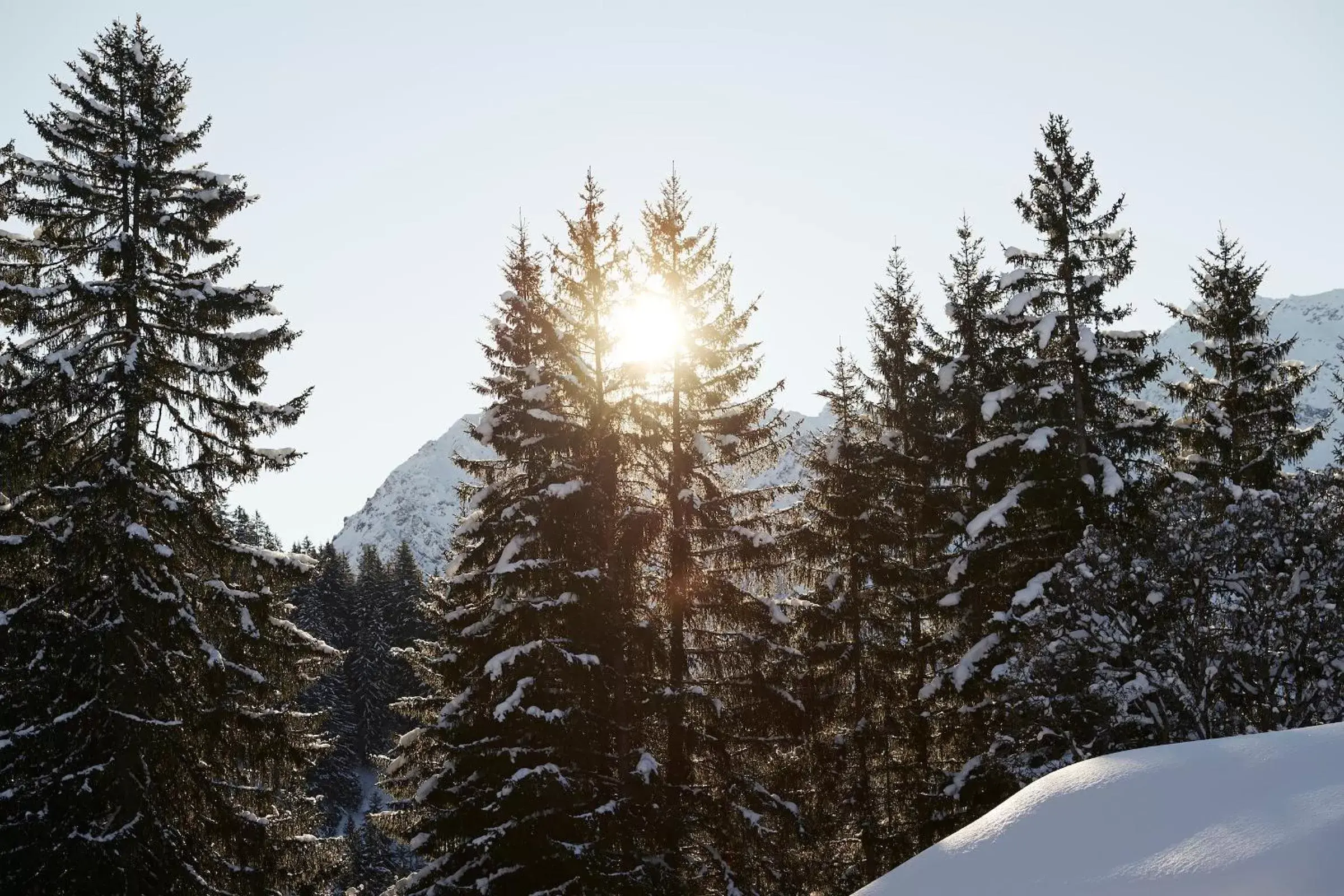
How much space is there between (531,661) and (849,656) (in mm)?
8425

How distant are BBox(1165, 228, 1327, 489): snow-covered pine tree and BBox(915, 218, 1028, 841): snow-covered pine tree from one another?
4.43 m

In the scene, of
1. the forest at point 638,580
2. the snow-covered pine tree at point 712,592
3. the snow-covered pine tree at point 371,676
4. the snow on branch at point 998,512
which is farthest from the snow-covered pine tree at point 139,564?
the snow-covered pine tree at point 371,676

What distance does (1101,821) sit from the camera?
666 centimetres

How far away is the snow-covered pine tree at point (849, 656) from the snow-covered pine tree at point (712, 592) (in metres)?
1.86

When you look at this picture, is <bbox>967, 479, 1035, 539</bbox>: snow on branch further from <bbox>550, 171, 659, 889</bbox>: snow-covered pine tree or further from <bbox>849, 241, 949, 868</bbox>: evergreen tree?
<bbox>550, 171, 659, 889</bbox>: snow-covered pine tree

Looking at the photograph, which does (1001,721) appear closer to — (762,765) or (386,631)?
(762,765)

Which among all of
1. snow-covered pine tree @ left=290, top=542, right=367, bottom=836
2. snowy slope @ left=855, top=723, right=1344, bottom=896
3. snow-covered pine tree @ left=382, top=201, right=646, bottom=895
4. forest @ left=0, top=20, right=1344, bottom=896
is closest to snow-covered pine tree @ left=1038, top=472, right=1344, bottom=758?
forest @ left=0, top=20, right=1344, bottom=896

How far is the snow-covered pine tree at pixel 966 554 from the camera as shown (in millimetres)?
18984

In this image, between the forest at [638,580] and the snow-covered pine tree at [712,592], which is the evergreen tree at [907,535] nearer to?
the forest at [638,580]

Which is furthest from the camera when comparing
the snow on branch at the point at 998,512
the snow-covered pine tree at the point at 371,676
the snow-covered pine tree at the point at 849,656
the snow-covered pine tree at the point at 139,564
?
the snow-covered pine tree at the point at 371,676

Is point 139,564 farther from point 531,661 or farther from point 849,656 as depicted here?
point 849,656

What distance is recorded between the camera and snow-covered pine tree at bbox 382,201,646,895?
48.7 feet

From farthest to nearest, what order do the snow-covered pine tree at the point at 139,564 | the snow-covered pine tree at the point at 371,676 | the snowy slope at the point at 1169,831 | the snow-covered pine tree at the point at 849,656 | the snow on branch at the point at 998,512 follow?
the snow-covered pine tree at the point at 371,676
the snow-covered pine tree at the point at 849,656
the snow on branch at the point at 998,512
the snow-covered pine tree at the point at 139,564
the snowy slope at the point at 1169,831

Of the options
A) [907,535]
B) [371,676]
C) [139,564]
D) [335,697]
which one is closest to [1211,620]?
[907,535]
